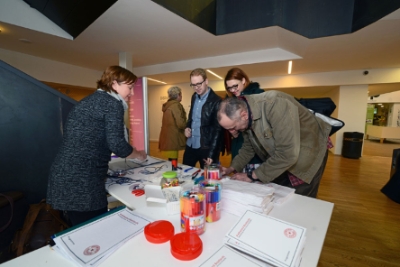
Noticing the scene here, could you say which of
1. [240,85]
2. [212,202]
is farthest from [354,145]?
[212,202]

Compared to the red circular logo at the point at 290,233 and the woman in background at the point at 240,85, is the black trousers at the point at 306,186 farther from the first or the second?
the red circular logo at the point at 290,233

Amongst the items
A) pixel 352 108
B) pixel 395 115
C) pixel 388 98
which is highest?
pixel 388 98

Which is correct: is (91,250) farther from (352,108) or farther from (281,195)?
(352,108)

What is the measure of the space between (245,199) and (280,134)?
40 centimetres

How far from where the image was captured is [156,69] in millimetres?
5074

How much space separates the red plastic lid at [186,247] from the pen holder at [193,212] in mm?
40

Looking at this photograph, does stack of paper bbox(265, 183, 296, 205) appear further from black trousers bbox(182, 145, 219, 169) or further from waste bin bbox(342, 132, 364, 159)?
waste bin bbox(342, 132, 364, 159)

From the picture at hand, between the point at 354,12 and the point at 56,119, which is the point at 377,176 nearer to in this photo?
the point at 354,12

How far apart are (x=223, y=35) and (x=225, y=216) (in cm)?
283

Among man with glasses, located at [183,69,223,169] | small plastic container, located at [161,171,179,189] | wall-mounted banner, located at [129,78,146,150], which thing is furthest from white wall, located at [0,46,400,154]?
small plastic container, located at [161,171,179,189]

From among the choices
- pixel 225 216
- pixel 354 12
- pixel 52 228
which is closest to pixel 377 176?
pixel 354 12

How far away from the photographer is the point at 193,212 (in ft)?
2.37

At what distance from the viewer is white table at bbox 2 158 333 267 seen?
62cm

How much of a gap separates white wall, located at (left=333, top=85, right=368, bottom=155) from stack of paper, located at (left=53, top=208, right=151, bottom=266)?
6450 mm
